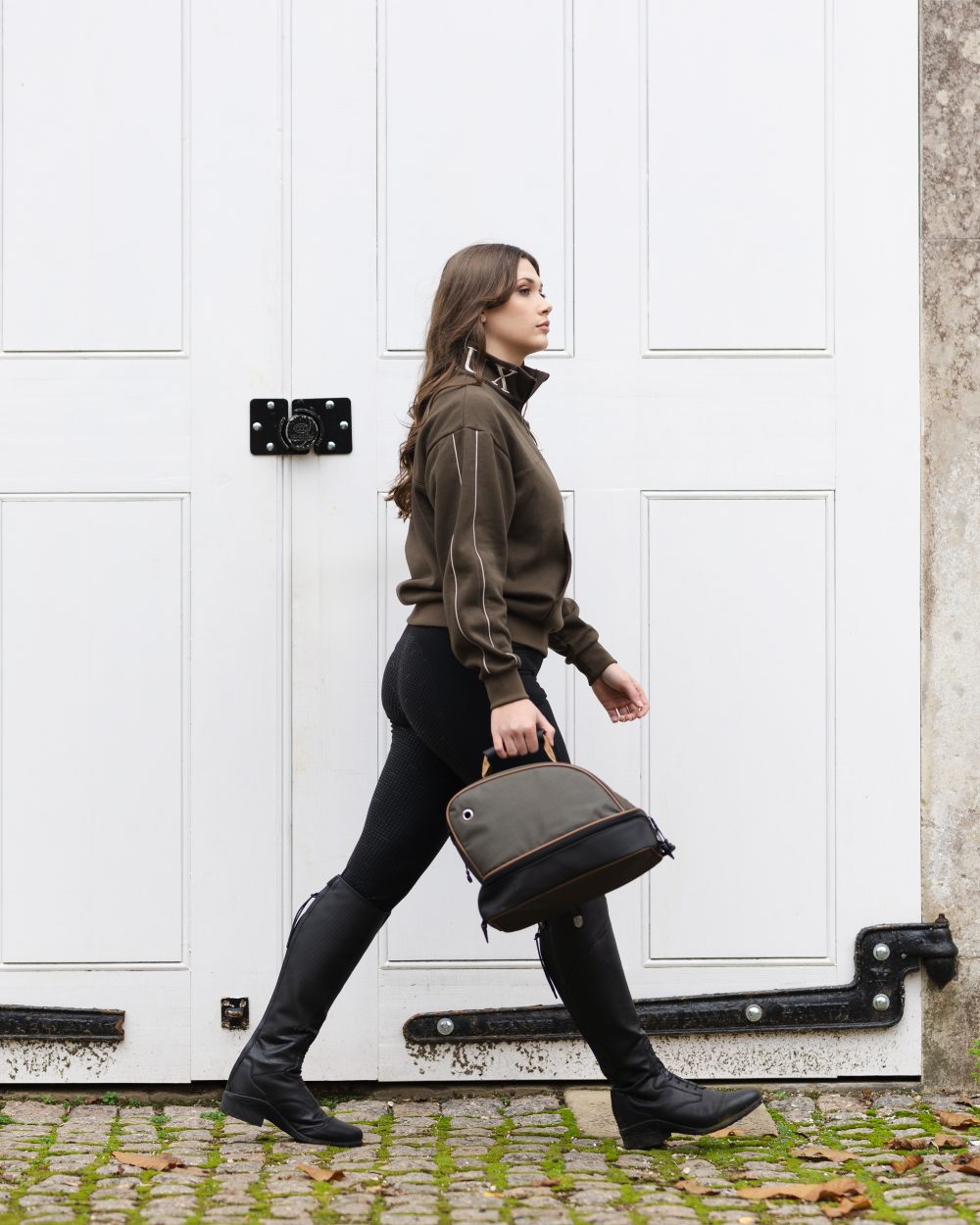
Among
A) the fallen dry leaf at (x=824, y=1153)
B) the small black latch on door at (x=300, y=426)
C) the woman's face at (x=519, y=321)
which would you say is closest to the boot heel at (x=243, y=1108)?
the fallen dry leaf at (x=824, y=1153)

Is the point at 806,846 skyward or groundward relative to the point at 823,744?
groundward

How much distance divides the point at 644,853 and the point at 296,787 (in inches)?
40.0

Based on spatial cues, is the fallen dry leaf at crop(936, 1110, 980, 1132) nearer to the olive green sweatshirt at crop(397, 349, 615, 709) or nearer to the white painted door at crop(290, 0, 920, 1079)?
the white painted door at crop(290, 0, 920, 1079)

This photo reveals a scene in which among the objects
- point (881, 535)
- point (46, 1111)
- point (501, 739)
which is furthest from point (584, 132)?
point (46, 1111)

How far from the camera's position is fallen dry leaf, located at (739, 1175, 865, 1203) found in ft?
7.88

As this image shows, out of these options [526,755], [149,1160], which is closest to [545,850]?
[526,755]

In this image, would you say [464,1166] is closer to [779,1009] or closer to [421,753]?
[421,753]

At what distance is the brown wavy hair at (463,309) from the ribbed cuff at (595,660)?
55cm

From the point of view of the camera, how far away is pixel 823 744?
3195 millimetres

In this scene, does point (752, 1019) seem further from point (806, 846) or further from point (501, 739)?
point (501, 739)

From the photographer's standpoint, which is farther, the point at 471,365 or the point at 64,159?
the point at 64,159

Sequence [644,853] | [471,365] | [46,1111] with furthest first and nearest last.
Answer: [46,1111] < [471,365] < [644,853]

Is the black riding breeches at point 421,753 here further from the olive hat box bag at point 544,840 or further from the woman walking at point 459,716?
the olive hat box bag at point 544,840

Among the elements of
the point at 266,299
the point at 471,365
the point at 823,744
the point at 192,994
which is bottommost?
the point at 192,994
